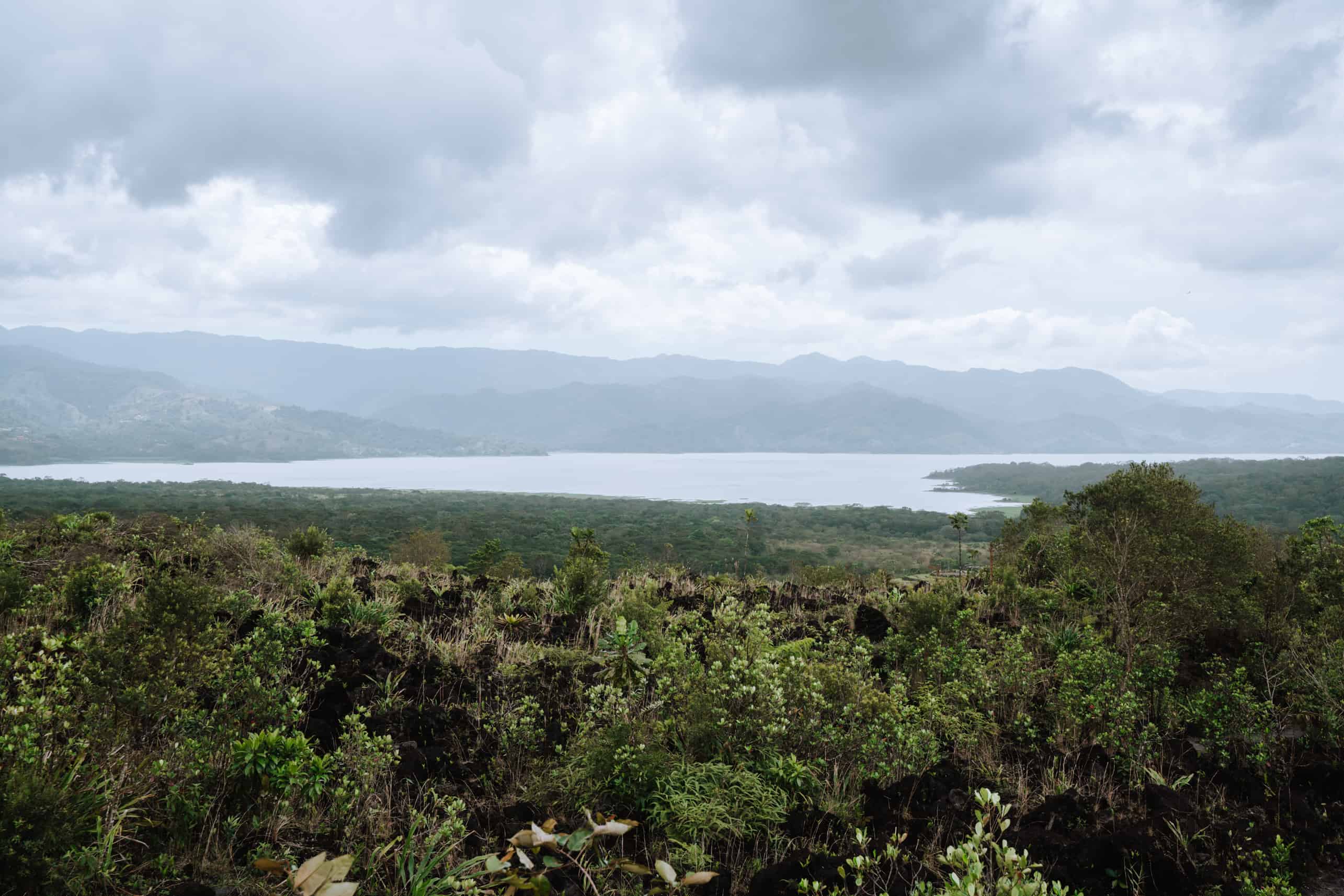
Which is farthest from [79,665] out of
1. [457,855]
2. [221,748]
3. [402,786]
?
[457,855]

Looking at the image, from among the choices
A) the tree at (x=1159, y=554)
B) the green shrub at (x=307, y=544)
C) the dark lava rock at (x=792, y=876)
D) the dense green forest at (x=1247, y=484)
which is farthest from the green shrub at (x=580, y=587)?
the dense green forest at (x=1247, y=484)

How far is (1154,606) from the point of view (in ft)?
20.6

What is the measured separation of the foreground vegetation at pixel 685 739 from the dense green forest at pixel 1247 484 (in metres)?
11.2

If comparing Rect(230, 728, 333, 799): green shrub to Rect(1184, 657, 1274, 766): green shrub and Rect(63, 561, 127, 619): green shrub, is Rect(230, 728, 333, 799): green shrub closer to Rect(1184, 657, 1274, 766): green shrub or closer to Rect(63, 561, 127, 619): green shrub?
Rect(63, 561, 127, 619): green shrub

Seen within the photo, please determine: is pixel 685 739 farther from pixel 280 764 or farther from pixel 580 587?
pixel 580 587

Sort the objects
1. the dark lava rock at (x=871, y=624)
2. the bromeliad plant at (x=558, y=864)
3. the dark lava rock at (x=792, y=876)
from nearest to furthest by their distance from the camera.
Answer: the bromeliad plant at (x=558, y=864) → the dark lava rock at (x=792, y=876) → the dark lava rock at (x=871, y=624)

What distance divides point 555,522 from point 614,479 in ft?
275

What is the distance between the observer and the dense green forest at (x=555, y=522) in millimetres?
38625

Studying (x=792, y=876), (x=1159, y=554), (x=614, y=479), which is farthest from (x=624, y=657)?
(x=614, y=479)

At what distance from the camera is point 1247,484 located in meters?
71.8

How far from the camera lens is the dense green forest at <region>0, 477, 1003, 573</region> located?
38625 mm

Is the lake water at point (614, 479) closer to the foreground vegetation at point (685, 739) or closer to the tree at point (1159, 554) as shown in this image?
the tree at point (1159, 554)

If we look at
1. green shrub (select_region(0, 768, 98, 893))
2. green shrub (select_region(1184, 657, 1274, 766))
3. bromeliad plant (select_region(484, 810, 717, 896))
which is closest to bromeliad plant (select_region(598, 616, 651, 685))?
bromeliad plant (select_region(484, 810, 717, 896))

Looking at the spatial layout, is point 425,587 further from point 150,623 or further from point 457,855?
point 457,855
